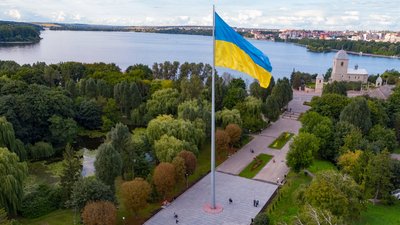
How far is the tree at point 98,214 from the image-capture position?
1939 cm

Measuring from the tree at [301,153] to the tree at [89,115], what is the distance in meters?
25.8

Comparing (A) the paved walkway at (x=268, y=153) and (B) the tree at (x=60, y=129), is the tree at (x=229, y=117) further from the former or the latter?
(B) the tree at (x=60, y=129)

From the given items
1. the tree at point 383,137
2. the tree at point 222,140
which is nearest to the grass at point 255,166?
the tree at point 222,140

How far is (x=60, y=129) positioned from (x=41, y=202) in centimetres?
1516

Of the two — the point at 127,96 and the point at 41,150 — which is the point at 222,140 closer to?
the point at 41,150

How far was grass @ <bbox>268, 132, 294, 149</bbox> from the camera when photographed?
39.7 meters

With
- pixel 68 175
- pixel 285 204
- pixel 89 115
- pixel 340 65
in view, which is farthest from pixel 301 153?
pixel 340 65

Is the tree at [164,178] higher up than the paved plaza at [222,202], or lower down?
higher up

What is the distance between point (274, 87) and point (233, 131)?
19752 mm

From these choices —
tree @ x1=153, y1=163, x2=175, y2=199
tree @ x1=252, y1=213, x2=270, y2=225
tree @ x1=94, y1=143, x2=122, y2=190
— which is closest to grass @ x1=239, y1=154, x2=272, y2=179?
tree @ x1=153, y1=163, x2=175, y2=199

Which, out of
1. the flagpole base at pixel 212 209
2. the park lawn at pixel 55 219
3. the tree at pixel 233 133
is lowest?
the park lawn at pixel 55 219

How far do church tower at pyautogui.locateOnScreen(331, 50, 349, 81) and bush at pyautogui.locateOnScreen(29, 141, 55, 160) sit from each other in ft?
194

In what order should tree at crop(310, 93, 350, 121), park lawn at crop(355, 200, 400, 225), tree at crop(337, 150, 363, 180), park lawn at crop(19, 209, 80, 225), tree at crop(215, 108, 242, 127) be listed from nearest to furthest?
park lawn at crop(19, 209, 80, 225) → park lawn at crop(355, 200, 400, 225) → tree at crop(337, 150, 363, 180) → tree at crop(215, 108, 242, 127) → tree at crop(310, 93, 350, 121)

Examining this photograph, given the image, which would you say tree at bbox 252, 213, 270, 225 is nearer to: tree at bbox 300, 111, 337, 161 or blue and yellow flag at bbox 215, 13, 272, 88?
blue and yellow flag at bbox 215, 13, 272, 88
